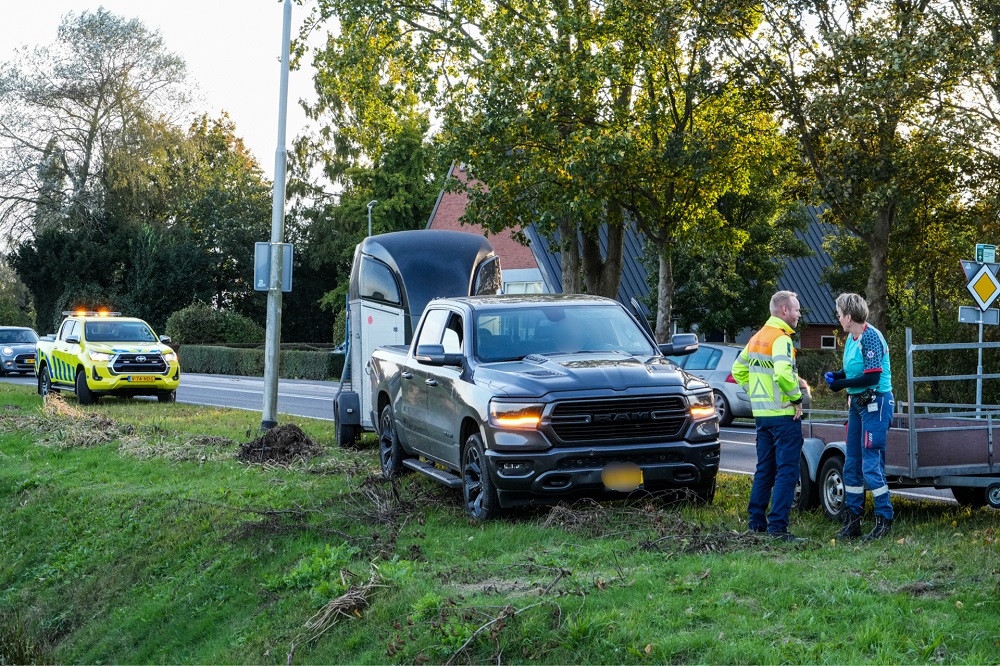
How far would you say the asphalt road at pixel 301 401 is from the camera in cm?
1351

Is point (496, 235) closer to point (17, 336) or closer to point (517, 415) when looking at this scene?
point (17, 336)

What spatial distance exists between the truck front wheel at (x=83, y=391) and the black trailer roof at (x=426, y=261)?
29.6 ft

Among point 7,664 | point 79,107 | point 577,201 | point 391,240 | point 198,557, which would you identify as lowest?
point 7,664

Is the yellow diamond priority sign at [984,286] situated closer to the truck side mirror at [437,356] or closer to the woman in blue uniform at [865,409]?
the woman in blue uniform at [865,409]

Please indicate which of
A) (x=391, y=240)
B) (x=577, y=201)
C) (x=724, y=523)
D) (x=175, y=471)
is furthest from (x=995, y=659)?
(x=577, y=201)

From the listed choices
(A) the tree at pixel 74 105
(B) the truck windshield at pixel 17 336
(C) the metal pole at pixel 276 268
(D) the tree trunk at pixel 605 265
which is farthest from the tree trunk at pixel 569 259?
(A) the tree at pixel 74 105

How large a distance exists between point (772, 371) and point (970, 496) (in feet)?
8.60

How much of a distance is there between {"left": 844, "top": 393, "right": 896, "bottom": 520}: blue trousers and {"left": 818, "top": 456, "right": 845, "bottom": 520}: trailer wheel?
21.2 inches

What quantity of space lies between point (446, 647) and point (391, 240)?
10.8 meters

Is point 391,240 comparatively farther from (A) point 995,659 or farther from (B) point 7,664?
(A) point 995,659

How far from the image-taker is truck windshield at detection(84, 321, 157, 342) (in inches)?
932

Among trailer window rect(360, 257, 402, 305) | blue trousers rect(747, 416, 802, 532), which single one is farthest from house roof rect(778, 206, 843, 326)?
blue trousers rect(747, 416, 802, 532)

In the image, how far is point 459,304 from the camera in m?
10.7

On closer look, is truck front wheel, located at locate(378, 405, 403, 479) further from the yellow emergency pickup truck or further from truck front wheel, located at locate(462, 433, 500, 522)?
the yellow emergency pickup truck
